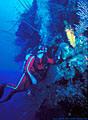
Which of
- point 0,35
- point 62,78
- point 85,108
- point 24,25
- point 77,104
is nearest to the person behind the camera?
point 85,108

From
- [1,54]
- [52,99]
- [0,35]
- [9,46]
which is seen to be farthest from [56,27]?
[0,35]

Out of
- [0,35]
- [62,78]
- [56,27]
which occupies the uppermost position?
[0,35]

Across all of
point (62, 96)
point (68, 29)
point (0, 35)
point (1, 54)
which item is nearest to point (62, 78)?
point (62, 96)

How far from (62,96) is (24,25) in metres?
5.96

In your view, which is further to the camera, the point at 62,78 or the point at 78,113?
the point at 62,78

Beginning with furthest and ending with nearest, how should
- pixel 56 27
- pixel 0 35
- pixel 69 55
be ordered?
pixel 0 35
pixel 56 27
pixel 69 55

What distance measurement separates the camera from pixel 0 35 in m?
11.6

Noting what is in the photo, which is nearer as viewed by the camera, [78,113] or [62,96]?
[78,113]

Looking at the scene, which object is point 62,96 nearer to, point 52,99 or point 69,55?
point 52,99

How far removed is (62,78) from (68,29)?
6.59 ft

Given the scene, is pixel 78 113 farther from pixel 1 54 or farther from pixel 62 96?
pixel 1 54

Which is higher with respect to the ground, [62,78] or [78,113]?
[62,78]

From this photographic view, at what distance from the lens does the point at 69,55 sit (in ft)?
8.26

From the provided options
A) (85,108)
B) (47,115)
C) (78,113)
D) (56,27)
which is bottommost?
(47,115)
